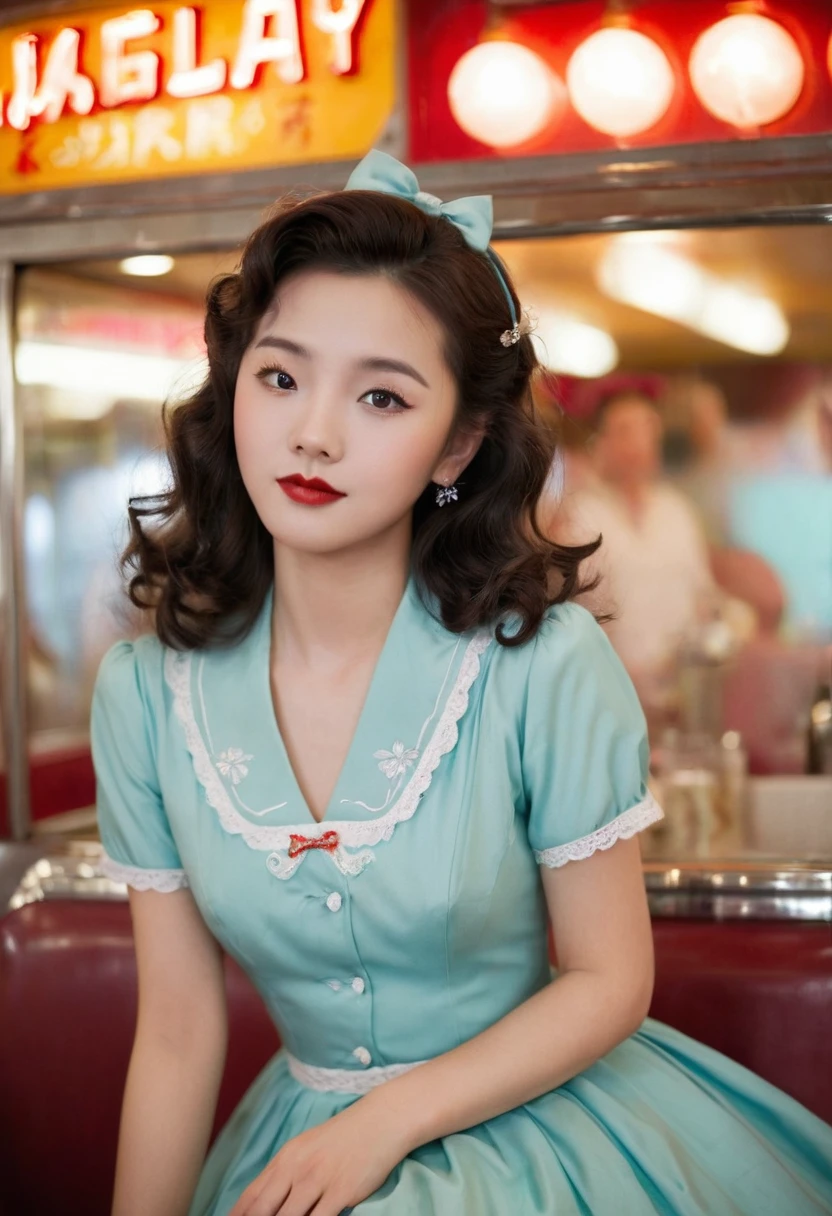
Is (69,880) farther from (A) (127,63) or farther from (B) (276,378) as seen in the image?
(A) (127,63)

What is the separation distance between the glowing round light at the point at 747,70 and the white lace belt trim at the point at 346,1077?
148 centimetres

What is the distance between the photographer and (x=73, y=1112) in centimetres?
185

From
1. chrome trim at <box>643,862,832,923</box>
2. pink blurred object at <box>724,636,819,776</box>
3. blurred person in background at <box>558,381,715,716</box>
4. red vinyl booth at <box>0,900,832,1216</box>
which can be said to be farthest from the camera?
blurred person in background at <box>558,381,715,716</box>

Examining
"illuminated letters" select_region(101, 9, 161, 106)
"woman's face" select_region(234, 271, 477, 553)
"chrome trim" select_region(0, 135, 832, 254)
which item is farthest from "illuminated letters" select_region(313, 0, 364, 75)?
"woman's face" select_region(234, 271, 477, 553)

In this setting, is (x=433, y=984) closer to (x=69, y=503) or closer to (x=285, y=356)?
(x=285, y=356)

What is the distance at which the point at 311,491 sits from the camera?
1.21 metres

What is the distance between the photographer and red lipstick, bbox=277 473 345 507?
3.96ft

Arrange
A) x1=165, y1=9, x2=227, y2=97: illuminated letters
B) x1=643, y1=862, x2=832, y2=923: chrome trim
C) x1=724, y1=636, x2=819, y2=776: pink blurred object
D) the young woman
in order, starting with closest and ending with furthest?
Answer: the young woman, x1=643, y1=862, x2=832, y2=923: chrome trim, x1=165, y1=9, x2=227, y2=97: illuminated letters, x1=724, y1=636, x2=819, y2=776: pink blurred object

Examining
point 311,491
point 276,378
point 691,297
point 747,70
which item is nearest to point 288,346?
point 276,378

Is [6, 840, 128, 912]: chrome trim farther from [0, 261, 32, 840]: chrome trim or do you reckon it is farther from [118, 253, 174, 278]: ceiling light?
[118, 253, 174, 278]: ceiling light

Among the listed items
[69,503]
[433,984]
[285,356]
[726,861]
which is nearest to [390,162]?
[285,356]

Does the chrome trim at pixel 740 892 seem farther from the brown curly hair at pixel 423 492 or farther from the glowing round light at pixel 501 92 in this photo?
the glowing round light at pixel 501 92

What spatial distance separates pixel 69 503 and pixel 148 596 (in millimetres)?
1036

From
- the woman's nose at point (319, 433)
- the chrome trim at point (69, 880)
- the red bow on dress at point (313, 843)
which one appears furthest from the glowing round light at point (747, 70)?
the chrome trim at point (69, 880)
